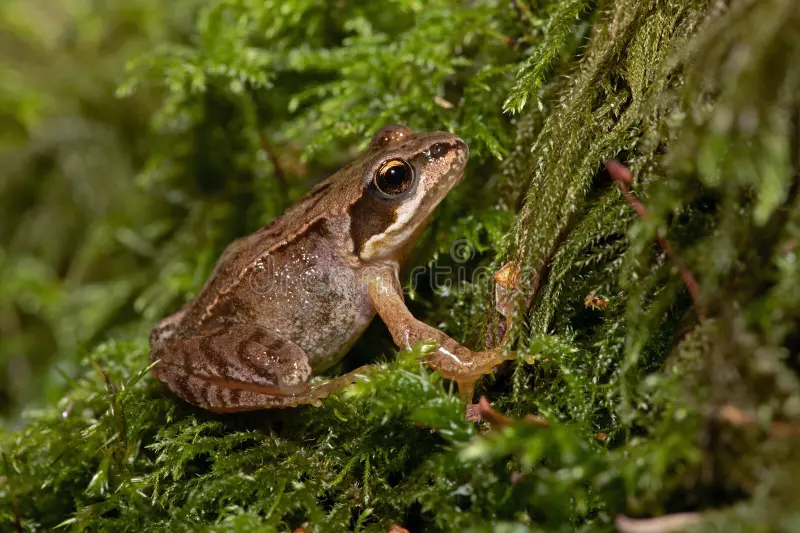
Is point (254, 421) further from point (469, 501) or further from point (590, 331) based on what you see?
point (590, 331)

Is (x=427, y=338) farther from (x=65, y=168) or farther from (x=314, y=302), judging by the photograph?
(x=65, y=168)

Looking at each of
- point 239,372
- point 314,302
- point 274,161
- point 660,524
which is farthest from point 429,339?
point 274,161

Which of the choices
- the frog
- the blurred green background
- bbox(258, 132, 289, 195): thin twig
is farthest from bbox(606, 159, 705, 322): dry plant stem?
the blurred green background

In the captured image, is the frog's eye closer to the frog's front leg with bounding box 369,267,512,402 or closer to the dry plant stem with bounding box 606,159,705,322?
the frog's front leg with bounding box 369,267,512,402

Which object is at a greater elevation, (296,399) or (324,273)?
(324,273)

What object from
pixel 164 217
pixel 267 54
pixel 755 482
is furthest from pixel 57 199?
pixel 755 482
